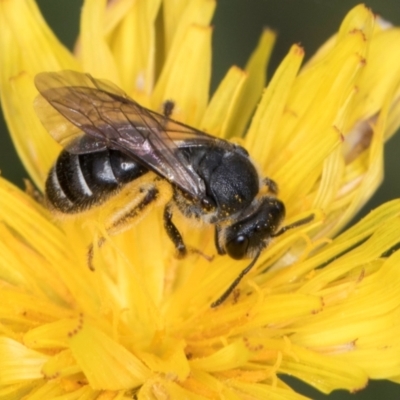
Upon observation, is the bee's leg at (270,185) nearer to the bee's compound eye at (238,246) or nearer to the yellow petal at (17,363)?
the bee's compound eye at (238,246)

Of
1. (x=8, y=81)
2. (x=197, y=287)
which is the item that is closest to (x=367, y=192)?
(x=197, y=287)

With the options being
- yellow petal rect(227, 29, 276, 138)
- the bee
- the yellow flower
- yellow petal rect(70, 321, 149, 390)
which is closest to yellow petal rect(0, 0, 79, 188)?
the yellow flower

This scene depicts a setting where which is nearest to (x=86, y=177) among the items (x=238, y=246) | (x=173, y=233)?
(x=173, y=233)

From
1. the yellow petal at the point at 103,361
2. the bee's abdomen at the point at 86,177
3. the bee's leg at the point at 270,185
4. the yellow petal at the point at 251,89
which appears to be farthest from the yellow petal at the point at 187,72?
the yellow petal at the point at 103,361

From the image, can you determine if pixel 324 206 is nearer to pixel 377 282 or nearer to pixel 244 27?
pixel 377 282

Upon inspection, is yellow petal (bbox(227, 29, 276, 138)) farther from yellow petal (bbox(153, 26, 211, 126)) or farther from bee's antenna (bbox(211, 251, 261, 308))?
bee's antenna (bbox(211, 251, 261, 308))

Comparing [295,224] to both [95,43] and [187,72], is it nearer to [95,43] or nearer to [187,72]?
[187,72]

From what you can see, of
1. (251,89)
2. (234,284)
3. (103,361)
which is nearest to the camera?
(103,361)
